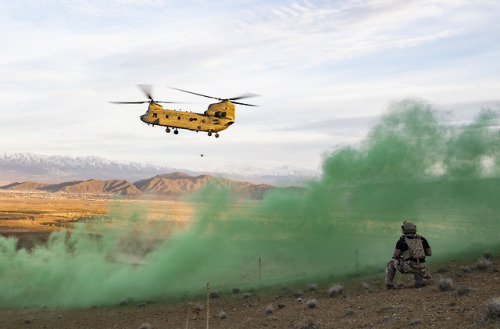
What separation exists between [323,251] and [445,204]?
33.9 metres

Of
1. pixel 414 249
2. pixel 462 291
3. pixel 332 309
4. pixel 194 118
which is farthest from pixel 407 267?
pixel 194 118

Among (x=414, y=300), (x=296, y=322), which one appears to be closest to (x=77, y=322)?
(x=296, y=322)

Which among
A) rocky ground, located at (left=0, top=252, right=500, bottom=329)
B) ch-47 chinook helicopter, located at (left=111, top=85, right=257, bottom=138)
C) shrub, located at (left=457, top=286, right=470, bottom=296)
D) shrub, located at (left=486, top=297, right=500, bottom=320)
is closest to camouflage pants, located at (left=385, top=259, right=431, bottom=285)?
rocky ground, located at (left=0, top=252, right=500, bottom=329)

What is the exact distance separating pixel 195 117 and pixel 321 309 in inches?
982

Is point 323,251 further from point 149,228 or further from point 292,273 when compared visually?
point 149,228

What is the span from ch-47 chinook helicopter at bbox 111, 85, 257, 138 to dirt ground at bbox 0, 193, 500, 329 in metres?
15.0

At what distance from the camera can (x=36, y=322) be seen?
34656 mm

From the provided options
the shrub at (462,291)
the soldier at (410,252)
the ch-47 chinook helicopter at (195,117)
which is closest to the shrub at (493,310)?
the shrub at (462,291)

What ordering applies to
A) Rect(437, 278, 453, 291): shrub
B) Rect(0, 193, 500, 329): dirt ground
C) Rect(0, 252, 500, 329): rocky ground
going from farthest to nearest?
Rect(437, 278, 453, 291): shrub
Rect(0, 193, 500, 329): dirt ground
Rect(0, 252, 500, 329): rocky ground

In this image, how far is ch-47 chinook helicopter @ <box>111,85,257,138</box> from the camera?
40844mm

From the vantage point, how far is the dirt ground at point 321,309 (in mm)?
15352

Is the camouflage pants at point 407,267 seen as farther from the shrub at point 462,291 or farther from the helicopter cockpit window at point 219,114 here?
the helicopter cockpit window at point 219,114

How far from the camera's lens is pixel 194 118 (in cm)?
4166

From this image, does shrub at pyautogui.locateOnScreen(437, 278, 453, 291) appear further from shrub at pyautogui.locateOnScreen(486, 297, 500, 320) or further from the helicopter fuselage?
the helicopter fuselage
